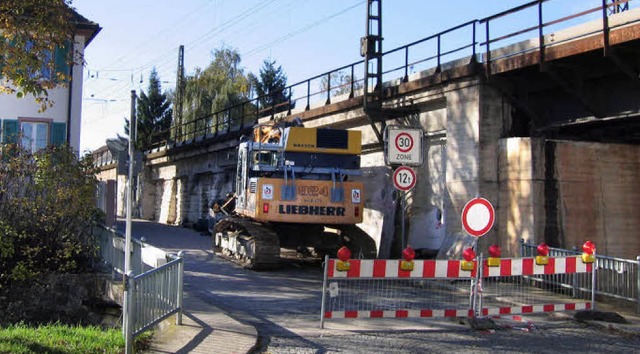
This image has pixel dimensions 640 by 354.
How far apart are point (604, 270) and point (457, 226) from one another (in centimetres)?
451

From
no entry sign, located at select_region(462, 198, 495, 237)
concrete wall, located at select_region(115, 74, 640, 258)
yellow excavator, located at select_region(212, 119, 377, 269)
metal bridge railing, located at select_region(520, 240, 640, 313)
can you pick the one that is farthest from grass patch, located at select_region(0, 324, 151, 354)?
concrete wall, located at select_region(115, 74, 640, 258)

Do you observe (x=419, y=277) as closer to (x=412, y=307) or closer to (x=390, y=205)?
(x=412, y=307)

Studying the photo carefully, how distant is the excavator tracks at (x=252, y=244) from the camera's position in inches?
584

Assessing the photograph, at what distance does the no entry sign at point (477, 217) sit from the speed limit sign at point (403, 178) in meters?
3.54

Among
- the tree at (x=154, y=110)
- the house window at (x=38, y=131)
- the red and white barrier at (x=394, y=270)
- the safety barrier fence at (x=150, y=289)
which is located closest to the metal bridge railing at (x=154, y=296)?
the safety barrier fence at (x=150, y=289)

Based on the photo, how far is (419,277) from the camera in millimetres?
9328

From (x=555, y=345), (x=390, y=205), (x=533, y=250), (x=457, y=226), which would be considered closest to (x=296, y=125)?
(x=390, y=205)

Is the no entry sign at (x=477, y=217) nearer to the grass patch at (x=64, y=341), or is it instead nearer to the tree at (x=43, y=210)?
the grass patch at (x=64, y=341)

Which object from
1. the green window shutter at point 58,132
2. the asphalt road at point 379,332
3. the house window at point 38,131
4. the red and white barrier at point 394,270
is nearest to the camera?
the asphalt road at point 379,332

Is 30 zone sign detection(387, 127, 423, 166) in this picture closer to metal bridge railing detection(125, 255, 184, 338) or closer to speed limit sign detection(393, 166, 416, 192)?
speed limit sign detection(393, 166, 416, 192)

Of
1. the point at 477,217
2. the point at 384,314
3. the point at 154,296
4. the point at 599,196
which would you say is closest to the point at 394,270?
the point at 384,314

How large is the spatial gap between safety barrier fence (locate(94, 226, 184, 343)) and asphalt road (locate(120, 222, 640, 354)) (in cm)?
133

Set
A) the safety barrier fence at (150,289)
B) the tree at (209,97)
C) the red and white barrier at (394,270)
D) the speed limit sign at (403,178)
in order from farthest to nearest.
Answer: the tree at (209,97) → the speed limit sign at (403,178) → the red and white barrier at (394,270) → the safety barrier fence at (150,289)

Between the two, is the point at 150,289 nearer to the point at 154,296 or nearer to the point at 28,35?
the point at 154,296
